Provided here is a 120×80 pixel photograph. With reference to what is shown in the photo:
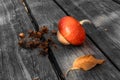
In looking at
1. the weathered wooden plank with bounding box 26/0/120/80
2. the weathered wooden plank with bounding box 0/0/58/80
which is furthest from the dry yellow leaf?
the weathered wooden plank with bounding box 0/0/58/80

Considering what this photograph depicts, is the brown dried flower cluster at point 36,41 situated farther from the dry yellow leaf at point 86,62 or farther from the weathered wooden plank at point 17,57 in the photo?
the dry yellow leaf at point 86,62

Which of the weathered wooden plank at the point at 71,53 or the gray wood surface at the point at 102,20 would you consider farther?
the gray wood surface at the point at 102,20

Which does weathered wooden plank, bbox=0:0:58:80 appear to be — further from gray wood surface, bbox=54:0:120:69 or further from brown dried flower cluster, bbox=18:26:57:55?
gray wood surface, bbox=54:0:120:69

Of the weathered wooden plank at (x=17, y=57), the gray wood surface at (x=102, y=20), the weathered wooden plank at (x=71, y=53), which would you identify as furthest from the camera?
the gray wood surface at (x=102, y=20)

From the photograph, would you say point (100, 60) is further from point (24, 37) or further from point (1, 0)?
point (1, 0)

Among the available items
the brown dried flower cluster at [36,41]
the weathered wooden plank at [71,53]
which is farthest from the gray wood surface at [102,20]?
the brown dried flower cluster at [36,41]

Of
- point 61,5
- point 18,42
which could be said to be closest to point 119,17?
point 61,5

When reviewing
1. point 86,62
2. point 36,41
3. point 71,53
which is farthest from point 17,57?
point 86,62
